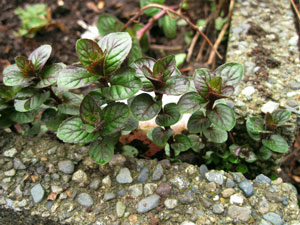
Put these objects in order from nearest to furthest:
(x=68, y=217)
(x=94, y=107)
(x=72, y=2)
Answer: (x=94, y=107)
(x=68, y=217)
(x=72, y=2)

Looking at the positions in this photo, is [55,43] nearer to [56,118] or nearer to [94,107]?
[56,118]

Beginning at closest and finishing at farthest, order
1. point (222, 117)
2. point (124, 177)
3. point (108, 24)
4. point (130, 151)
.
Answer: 1. point (222, 117)
2. point (124, 177)
3. point (130, 151)
4. point (108, 24)

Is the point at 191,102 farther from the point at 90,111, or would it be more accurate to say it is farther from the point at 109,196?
the point at 109,196

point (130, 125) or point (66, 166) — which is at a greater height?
point (130, 125)

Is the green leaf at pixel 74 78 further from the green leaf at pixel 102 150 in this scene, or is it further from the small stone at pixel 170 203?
the small stone at pixel 170 203

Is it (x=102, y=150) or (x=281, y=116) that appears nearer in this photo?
(x=102, y=150)

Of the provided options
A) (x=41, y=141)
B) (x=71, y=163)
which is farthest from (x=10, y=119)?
(x=71, y=163)

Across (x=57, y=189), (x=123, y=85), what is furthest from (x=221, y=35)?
(x=57, y=189)
